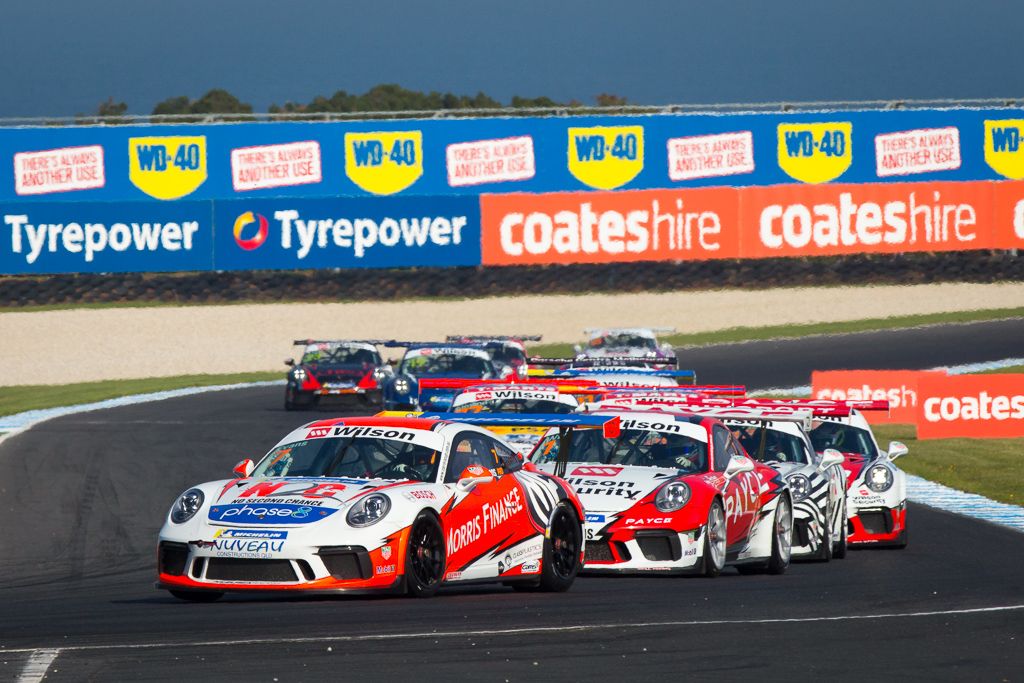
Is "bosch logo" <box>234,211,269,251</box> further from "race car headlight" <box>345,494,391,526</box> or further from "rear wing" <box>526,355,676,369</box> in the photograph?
"race car headlight" <box>345,494,391,526</box>

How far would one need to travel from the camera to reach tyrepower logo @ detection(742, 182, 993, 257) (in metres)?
52.5

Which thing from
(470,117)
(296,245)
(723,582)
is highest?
(470,117)

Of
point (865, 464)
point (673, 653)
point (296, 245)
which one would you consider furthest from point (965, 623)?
point (296, 245)

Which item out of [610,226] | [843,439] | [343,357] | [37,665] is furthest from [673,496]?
[610,226]

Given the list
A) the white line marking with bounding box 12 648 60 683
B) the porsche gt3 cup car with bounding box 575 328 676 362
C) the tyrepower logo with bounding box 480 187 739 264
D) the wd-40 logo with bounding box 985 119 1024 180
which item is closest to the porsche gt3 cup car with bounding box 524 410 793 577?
the white line marking with bounding box 12 648 60 683

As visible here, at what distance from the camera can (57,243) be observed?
49.1m

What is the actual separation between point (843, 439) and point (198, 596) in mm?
7952

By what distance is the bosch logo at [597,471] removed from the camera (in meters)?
13.6

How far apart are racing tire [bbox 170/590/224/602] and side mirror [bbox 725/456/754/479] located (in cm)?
397

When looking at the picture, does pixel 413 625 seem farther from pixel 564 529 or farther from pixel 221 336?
pixel 221 336

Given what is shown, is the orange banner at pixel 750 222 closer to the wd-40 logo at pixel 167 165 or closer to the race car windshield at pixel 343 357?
the wd-40 logo at pixel 167 165

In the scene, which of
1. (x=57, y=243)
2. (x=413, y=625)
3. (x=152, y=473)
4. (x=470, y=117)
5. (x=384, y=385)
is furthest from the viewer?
(x=470, y=117)

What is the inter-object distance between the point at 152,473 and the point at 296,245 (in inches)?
1135

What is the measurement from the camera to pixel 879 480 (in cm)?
1673
